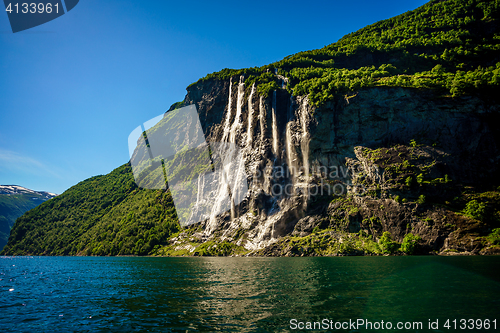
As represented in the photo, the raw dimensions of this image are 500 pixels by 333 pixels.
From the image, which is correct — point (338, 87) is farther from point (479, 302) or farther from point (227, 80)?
point (479, 302)

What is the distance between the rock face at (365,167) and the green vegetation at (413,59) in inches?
253

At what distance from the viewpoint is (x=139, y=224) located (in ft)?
471

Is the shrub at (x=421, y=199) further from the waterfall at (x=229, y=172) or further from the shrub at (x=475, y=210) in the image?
the waterfall at (x=229, y=172)

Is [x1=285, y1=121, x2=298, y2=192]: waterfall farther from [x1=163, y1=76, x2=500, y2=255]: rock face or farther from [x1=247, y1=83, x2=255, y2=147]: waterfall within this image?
[x1=247, y1=83, x2=255, y2=147]: waterfall

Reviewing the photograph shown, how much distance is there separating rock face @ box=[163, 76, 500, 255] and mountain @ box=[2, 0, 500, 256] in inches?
14.0

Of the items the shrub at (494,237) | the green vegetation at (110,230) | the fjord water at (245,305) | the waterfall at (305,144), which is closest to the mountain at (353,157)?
the shrub at (494,237)

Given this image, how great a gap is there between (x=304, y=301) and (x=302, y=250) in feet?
206

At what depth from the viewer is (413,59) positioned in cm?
12400

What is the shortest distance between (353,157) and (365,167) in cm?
627

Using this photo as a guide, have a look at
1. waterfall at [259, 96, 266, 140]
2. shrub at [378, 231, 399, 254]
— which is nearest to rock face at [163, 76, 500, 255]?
waterfall at [259, 96, 266, 140]

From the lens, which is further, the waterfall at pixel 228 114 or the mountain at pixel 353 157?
the waterfall at pixel 228 114

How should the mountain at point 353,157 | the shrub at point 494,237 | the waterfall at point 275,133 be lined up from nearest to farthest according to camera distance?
the shrub at point 494,237 < the mountain at point 353,157 < the waterfall at point 275,133

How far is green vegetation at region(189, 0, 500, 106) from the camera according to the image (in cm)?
9709

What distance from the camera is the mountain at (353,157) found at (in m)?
74.4
